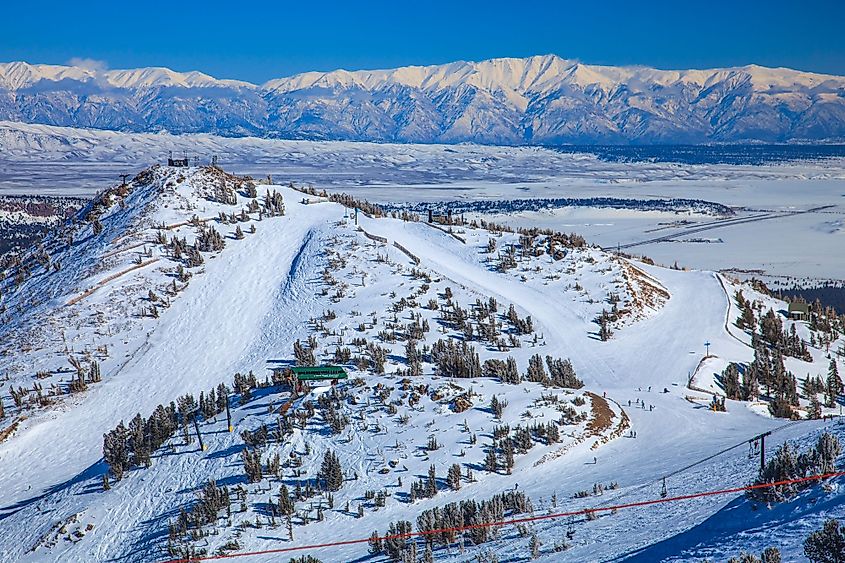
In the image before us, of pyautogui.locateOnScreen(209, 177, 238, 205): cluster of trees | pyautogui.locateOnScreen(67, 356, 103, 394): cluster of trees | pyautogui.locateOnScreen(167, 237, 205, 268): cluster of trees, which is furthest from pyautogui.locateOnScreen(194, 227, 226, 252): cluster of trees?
pyautogui.locateOnScreen(67, 356, 103, 394): cluster of trees

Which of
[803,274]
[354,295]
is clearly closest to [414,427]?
[354,295]

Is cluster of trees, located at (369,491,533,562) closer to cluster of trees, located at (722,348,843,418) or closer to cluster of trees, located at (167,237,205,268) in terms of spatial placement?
cluster of trees, located at (722,348,843,418)

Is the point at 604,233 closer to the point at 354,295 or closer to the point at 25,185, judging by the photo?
the point at 354,295

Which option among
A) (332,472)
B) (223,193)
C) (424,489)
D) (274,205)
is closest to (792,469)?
(424,489)

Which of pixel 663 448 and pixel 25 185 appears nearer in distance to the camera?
pixel 663 448

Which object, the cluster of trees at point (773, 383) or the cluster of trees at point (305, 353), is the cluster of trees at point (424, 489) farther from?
the cluster of trees at point (773, 383)
